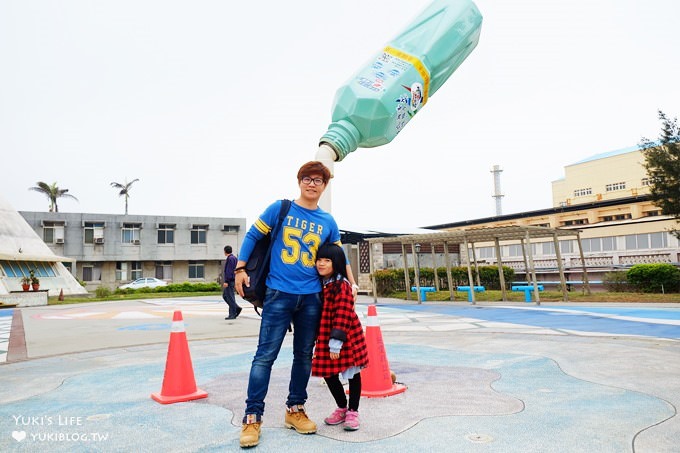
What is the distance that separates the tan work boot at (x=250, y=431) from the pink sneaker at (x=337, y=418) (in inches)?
20.8

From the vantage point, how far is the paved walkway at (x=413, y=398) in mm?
3096

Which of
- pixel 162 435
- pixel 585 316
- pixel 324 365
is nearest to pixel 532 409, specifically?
pixel 324 365

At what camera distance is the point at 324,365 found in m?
3.45

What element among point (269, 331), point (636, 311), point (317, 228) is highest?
point (317, 228)

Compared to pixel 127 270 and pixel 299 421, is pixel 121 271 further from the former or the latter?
pixel 299 421

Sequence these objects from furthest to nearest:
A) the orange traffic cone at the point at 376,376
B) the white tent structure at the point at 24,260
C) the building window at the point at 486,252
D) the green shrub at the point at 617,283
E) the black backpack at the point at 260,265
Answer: the building window at the point at 486,252 → the white tent structure at the point at 24,260 → the green shrub at the point at 617,283 → the orange traffic cone at the point at 376,376 → the black backpack at the point at 260,265

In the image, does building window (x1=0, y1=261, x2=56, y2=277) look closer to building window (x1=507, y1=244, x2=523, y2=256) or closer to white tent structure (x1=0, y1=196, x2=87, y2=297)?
white tent structure (x1=0, y1=196, x2=87, y2=297)

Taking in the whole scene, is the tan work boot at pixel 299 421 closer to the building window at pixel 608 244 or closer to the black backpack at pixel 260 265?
the black backpack at pixel 260 265

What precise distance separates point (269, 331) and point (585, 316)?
985 centimetres

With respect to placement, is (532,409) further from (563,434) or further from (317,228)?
(317,228)

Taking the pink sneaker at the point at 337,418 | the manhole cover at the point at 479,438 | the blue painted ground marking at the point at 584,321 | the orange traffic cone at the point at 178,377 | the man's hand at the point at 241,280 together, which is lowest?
the blue painted ground marking at the point at 584,321

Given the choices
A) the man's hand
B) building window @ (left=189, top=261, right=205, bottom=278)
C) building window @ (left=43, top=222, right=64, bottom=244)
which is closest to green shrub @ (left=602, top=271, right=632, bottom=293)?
the man's hand

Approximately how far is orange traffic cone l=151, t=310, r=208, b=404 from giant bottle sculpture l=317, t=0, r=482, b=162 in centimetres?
209

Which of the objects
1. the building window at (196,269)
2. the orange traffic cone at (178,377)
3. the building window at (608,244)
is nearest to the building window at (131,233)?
the building window at (196,269)
